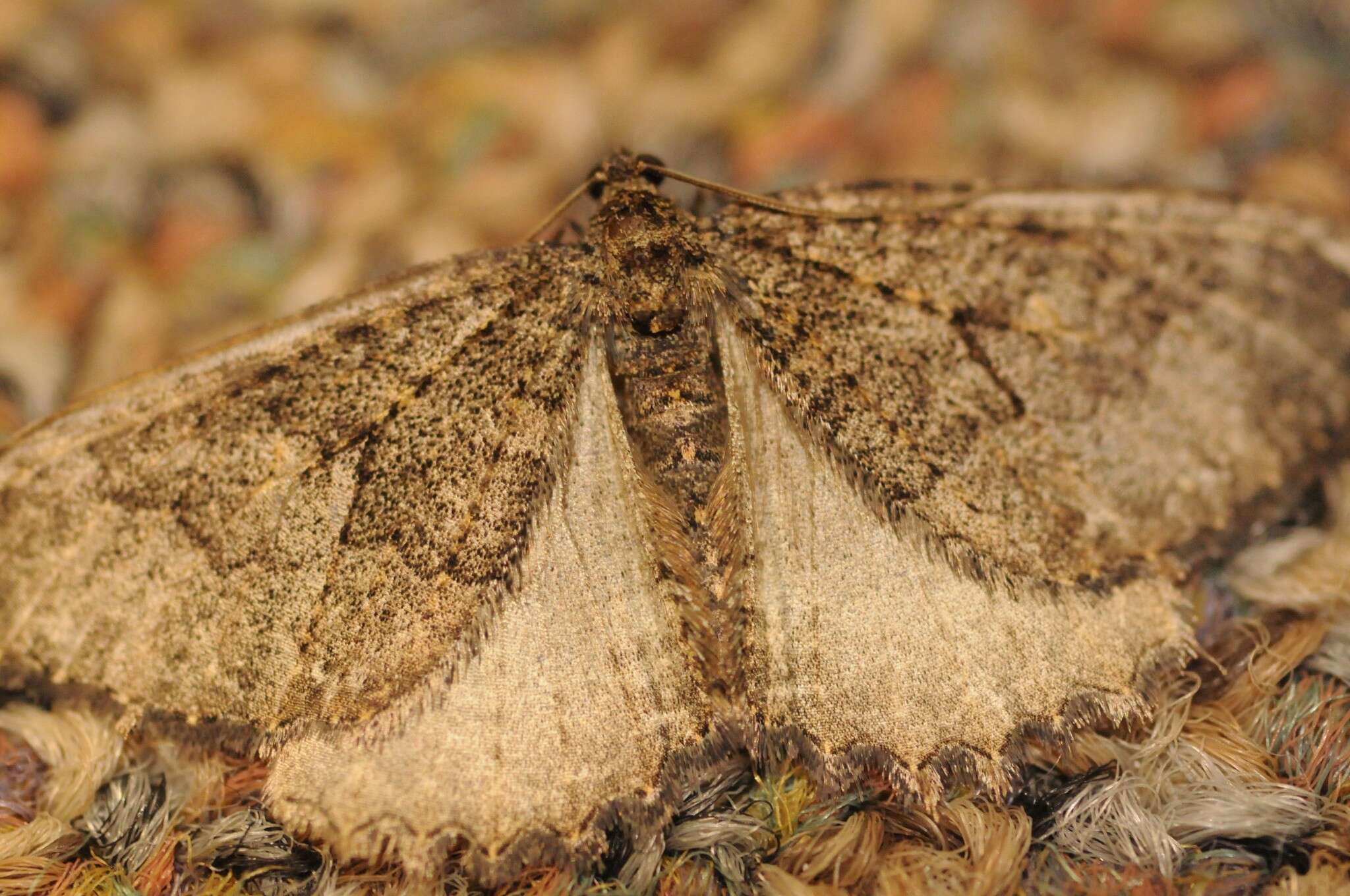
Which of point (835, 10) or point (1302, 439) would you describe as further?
point (835, 10)

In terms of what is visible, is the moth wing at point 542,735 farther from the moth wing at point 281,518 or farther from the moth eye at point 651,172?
the moth eye at point 651,172

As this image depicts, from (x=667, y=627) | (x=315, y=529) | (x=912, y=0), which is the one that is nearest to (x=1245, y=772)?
(x=667, y=627)

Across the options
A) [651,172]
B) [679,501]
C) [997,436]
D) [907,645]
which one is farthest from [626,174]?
[907,645]

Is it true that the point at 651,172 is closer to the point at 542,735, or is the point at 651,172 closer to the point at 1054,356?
the point at 1054,356

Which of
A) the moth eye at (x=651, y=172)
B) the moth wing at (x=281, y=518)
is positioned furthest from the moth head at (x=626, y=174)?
the moth wing at (x=281, y=518)

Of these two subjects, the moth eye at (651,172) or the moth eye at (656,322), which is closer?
the moth eye at (656,322)

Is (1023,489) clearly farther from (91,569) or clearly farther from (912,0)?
(91,569)
